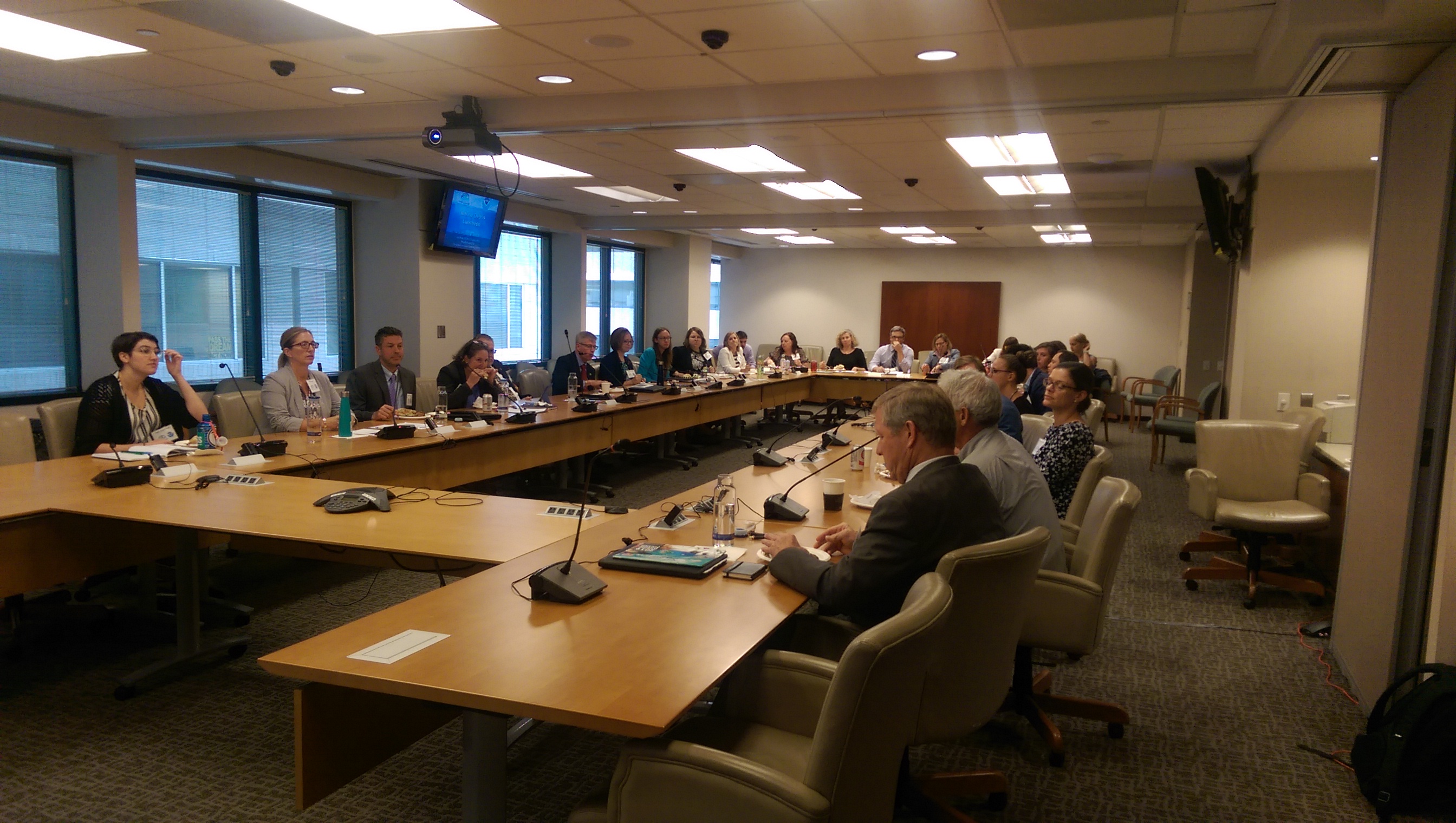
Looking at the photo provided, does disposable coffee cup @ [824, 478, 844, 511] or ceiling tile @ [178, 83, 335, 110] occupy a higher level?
ceiling tile @ [178, 83, 335, 110]

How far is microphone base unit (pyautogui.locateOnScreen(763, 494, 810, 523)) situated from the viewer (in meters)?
3.06

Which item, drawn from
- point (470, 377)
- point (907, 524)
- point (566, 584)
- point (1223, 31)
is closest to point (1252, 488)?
point (1223, 31)

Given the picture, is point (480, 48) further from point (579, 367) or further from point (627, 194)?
point (627, 194)

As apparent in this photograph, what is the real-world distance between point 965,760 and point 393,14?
3.73m

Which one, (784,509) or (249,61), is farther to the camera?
(249,61)

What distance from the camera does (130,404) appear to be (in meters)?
4.27

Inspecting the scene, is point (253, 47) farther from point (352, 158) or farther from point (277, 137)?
point (352, 158)

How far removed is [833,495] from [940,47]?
7.22 feet

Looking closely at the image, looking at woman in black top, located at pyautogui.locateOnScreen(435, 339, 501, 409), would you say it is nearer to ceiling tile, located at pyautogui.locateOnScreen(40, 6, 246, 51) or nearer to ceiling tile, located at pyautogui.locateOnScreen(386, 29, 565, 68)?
ceiling tile, located at pyautogui.locateOnScreen(386, 29, 565, 68)

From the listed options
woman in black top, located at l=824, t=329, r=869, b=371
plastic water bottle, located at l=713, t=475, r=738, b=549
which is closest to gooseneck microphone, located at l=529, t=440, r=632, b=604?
plastic water bottle, located at l=713, t=475, r=738, b=549

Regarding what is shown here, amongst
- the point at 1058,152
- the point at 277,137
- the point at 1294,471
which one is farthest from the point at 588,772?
the point at 1058,152

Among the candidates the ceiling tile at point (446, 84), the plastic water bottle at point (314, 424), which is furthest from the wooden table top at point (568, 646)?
the ceiling tile at point (446, 84)

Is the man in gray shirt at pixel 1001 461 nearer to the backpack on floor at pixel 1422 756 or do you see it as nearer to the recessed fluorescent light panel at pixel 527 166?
the backpack on floor at pixel 1422 756

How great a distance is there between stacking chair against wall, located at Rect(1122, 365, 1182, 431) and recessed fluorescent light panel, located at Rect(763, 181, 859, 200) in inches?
196
